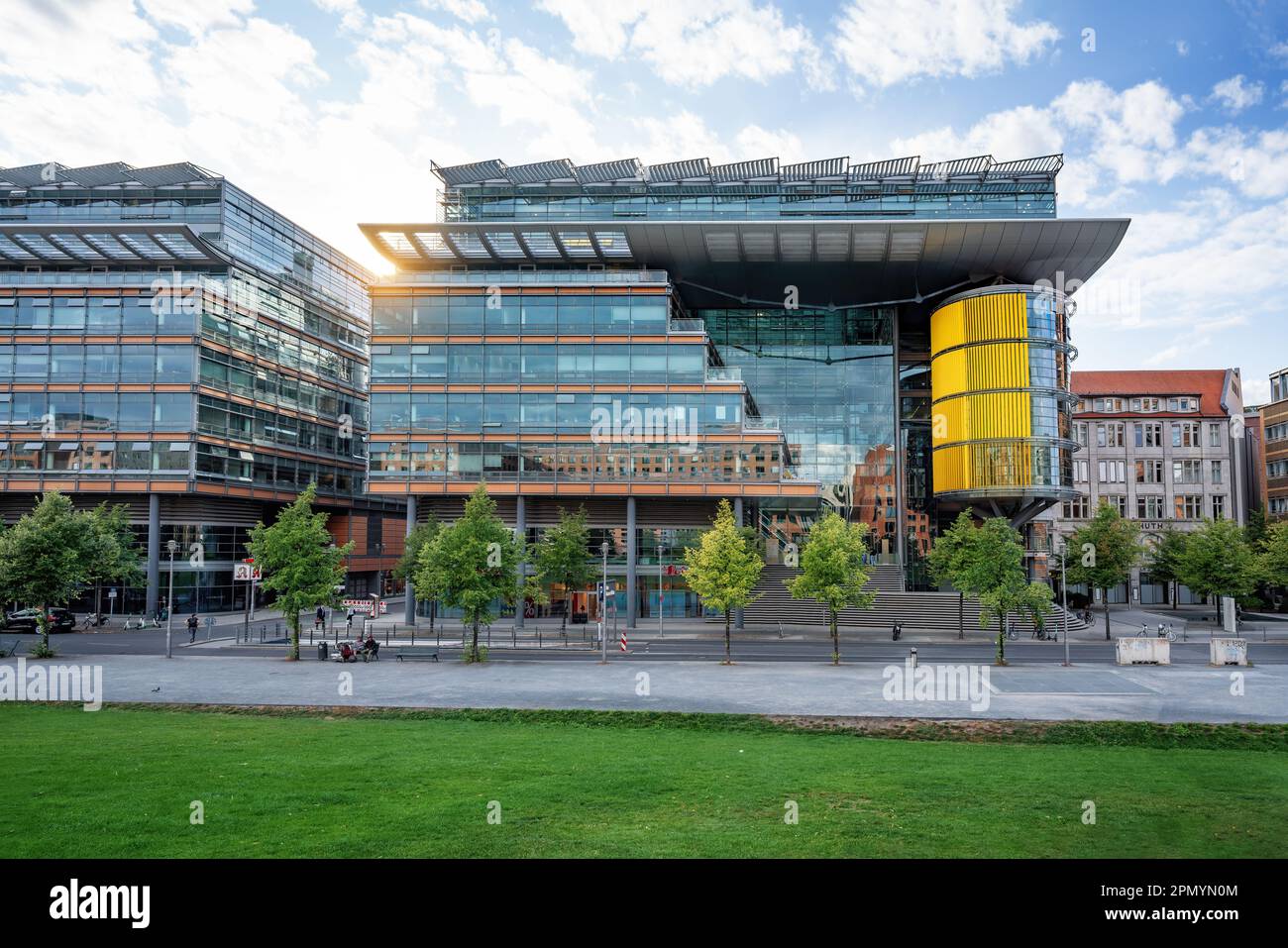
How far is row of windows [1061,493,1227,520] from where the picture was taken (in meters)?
75.1

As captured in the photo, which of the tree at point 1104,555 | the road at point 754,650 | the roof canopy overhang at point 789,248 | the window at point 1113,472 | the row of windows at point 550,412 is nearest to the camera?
the road at point 754,650

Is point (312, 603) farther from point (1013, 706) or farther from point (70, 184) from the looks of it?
point (70, 184)

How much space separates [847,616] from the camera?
178 ft

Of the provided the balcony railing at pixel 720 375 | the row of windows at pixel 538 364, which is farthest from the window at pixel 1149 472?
the row of windows at pixel 538 364

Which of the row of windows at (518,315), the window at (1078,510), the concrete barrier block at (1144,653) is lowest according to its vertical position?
the concrete barrier block at (1144,653)

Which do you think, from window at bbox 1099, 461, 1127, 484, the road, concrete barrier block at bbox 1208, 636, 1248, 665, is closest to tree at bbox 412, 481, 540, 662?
the road

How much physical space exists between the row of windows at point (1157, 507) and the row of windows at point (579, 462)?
3916 cm

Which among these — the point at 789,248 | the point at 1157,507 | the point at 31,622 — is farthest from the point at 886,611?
the point at 31,622

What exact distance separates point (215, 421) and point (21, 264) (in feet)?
65.8

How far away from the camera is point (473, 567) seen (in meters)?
36.8

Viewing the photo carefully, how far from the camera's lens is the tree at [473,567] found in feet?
121

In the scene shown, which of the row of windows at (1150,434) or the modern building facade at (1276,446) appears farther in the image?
the row of windows at (1150,434)

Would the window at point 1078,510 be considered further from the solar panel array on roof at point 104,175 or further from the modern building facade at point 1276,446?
the solar panel array on roof at point 104,175
